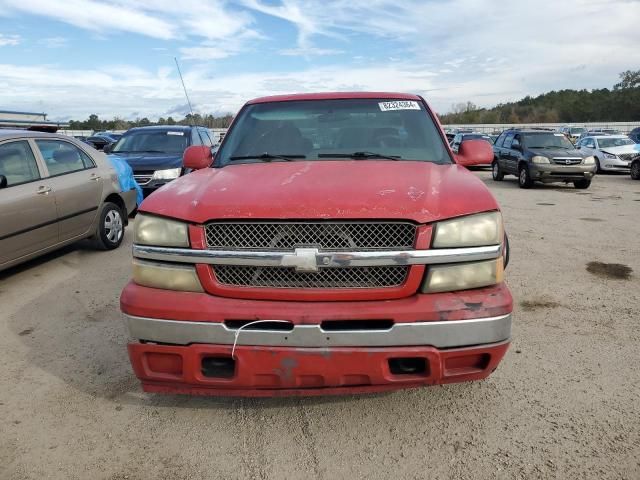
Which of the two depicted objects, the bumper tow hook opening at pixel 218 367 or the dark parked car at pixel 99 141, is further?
the dark parked car at pixel 99 141

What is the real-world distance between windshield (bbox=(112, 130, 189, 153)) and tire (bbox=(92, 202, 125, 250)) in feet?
11.5

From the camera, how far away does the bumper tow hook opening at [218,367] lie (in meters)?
2.43

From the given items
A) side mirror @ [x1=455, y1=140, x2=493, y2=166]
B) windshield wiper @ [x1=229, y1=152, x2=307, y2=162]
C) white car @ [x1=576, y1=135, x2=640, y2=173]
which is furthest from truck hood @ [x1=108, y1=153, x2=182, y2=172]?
white car @ [x1=576, y1=135, x2=640, y2=173]

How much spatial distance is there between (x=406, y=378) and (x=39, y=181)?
491 centimetres

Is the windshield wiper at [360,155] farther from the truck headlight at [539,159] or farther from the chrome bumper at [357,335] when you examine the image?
the truck headlight at [539,159]

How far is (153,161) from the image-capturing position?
376 inches

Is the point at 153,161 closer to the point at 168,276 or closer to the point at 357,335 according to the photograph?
the point at 168,276

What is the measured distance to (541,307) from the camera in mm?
4484

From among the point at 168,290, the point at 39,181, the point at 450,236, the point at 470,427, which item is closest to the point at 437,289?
the point at 450,236

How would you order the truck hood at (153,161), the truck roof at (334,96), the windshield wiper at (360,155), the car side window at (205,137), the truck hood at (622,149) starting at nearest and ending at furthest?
the windshield wiper at (360,155) → the truck roof at (334,96) → the truck hood at (153,161) → the car side window at (205,137) → the truck hood at (622,149)

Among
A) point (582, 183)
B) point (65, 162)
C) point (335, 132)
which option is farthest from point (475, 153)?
point (582, 183)

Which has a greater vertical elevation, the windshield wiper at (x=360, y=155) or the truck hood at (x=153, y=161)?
the windshield wiper at (x=360, y=155)

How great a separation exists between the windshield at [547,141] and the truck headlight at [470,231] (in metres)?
14.5

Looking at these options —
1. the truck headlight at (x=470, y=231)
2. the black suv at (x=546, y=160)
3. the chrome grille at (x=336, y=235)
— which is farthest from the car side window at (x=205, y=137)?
the truck headlight at (x=470, y=231)
